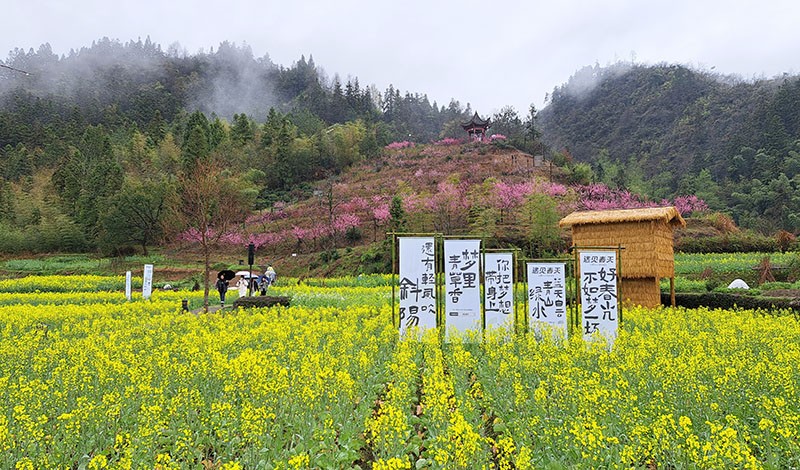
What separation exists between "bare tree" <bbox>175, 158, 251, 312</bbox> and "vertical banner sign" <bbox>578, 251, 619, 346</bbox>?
1064cm

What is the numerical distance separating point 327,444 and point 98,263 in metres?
39.0

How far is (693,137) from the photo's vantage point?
69000 millimetres

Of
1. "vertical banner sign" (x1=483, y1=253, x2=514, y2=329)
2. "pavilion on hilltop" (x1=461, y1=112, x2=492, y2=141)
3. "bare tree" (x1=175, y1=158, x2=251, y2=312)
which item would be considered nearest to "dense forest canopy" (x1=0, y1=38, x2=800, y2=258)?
"bare tree" (x1=175, y1=158, x2=251, y2=312)

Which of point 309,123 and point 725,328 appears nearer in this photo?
point 725,328

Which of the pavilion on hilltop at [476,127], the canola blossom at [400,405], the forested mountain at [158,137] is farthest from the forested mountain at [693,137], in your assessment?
the canola blossom at [400,405]

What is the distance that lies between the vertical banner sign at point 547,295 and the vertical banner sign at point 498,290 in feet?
1.35

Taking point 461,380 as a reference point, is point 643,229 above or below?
above

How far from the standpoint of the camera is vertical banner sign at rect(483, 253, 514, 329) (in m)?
10.1

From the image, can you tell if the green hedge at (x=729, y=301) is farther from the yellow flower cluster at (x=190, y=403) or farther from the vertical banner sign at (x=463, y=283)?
the yellow flower cluster at (x=190, y=403)

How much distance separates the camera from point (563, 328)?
9.73m

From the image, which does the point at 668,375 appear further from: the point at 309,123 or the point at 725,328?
the point at 309,123

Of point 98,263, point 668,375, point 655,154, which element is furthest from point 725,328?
point 655,154

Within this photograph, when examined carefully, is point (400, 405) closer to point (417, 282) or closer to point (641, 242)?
point (417, 282)

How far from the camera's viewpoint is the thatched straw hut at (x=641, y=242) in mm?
15055
